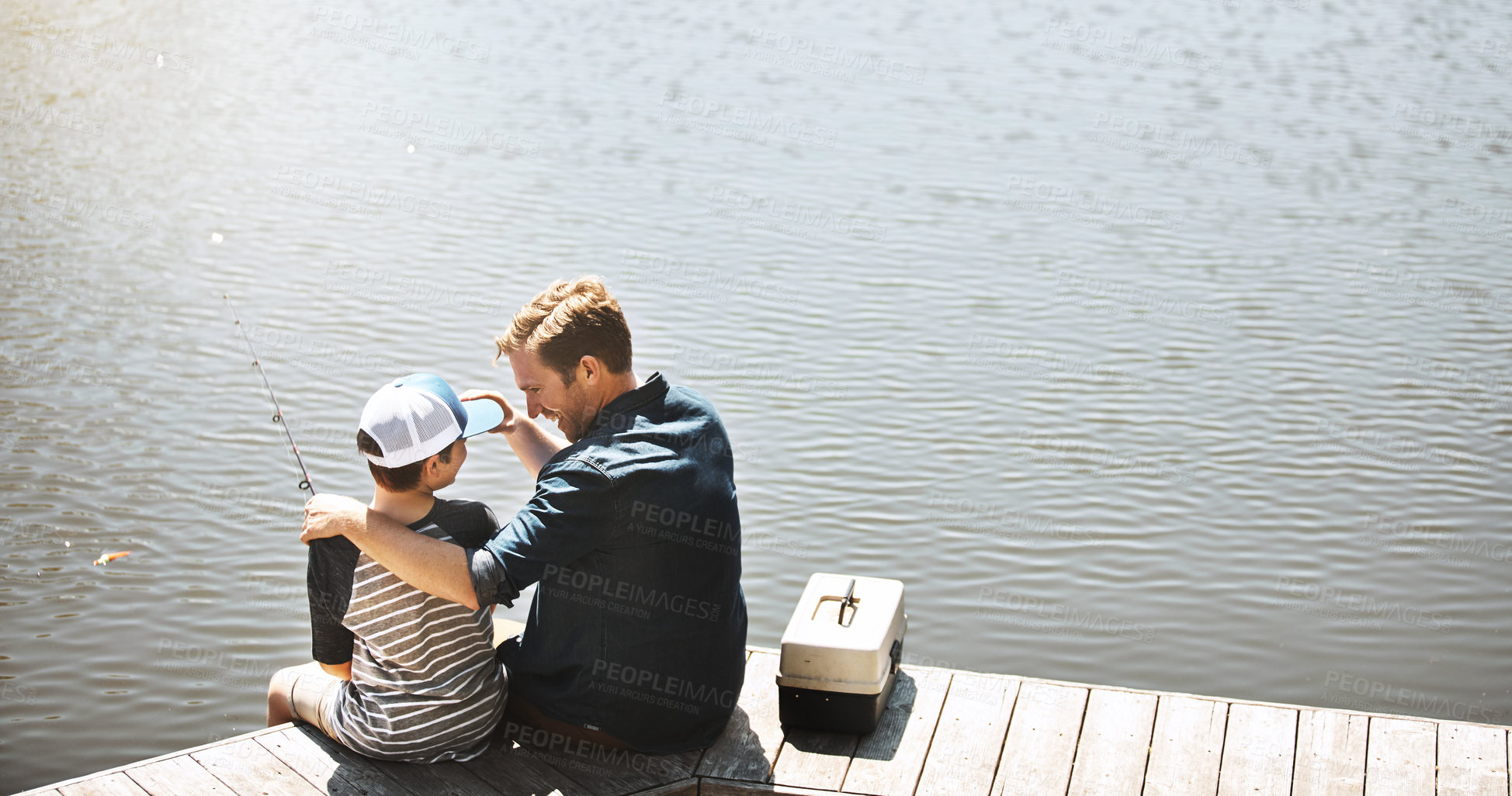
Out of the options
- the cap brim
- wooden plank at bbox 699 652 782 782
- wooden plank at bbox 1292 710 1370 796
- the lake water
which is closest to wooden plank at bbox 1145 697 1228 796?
wooden plank at bbox 1292 710 1370 796

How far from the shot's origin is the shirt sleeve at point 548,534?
280cm

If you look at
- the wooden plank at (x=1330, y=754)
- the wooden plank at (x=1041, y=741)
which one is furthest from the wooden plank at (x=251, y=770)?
the wooden plank at (x=1330, y=754)

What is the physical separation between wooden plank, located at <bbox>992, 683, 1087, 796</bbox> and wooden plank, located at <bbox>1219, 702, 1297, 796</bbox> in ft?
1.18

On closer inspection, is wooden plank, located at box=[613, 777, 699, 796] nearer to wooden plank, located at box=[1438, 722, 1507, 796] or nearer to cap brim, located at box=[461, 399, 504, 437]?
cap brim, located at box=[461, 399, 504, 437]

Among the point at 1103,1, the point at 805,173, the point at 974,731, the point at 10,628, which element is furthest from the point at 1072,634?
the point at 1103,1

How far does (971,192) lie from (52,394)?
20.4ft

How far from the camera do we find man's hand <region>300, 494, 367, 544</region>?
2.79 metres

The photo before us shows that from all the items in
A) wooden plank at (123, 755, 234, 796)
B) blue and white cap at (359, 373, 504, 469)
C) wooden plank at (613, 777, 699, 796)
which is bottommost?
wooden plank at (613, 777, 699, 796)

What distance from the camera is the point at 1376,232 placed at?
9.29m

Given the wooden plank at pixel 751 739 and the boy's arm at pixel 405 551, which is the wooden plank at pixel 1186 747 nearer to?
the wooden plank at pixel 751 739

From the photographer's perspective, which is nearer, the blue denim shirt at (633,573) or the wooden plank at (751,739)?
the blue denim shirt at (633,573)

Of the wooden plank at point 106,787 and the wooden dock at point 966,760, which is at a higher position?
the wooden plank at point 106,787

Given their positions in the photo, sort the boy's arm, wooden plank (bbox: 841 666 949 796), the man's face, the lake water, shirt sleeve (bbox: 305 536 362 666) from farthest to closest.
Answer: the lake water, wooden plank (bbox: 841 666 949 796), the man's face, shirt sleeve (bbox: 305 536 362 666), the boy's arm

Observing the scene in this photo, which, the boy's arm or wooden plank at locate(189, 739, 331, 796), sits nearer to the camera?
the boy's arm
